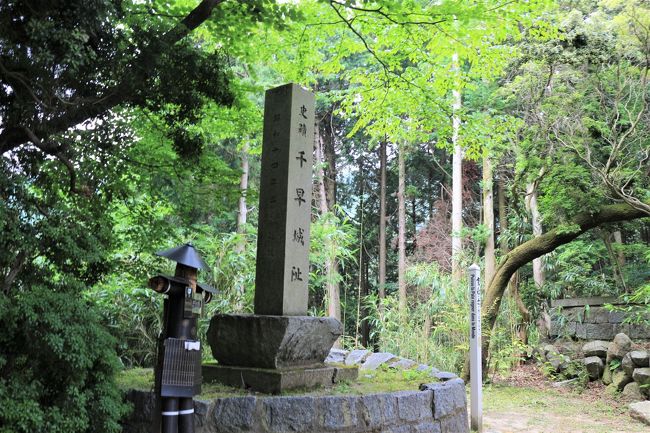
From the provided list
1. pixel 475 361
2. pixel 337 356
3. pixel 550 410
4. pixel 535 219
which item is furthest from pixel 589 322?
pixel 337 356

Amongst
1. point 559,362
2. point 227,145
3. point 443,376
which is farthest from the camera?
point 227,145

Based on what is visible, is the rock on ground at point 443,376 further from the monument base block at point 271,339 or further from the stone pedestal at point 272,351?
the monument base block at point 271,339

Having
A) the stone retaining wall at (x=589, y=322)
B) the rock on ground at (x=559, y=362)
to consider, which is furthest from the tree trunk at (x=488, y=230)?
the rock on ground at (x=559, y=362)

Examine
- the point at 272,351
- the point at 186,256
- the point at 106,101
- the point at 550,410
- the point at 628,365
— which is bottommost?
the point at 550,410

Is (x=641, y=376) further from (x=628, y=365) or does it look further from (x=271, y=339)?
(x=271, y=339)

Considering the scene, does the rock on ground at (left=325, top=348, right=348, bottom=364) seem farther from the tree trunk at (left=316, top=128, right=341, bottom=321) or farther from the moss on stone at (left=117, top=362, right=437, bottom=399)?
the tree trunk at (left=316, top=128, right=341, bottom=321)

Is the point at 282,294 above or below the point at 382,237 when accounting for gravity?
below

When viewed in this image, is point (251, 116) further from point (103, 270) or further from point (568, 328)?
point (568, 328)

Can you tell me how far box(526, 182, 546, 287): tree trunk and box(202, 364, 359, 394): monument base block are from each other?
21.1 ft

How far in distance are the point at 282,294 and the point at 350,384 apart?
0.98 metres

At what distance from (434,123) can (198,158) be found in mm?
3113

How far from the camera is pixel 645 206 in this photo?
7.61m

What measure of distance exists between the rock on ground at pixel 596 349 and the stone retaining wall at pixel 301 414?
7100 mm

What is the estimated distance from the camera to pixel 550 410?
7.38 meters
